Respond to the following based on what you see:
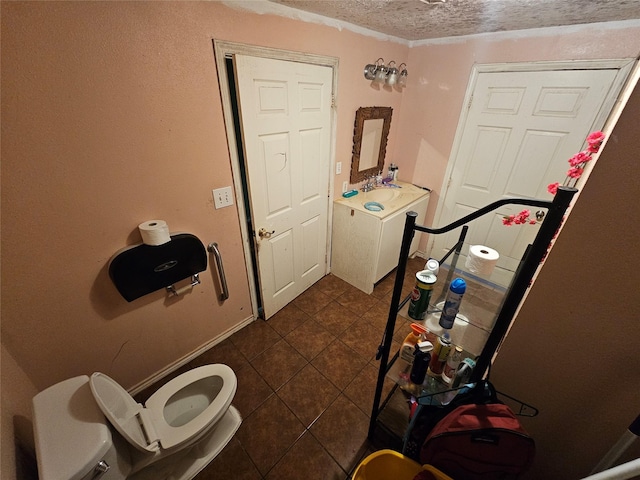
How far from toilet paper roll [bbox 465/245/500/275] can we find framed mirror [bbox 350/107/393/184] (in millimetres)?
1624

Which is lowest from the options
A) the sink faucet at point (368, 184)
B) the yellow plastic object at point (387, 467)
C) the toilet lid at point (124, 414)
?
the yellow plastic object at point (387, 467)

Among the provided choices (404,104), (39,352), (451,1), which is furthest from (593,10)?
(39,352)

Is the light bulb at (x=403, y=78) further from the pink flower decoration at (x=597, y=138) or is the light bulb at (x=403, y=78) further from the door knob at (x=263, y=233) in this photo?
the door knob at (x=263, y=233)

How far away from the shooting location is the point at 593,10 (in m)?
1.39

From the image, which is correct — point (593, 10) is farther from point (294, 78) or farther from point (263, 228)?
point (263, 228)

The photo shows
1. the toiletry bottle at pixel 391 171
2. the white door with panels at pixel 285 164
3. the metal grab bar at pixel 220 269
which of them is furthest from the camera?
the toiletry bottle at pixel 391 171

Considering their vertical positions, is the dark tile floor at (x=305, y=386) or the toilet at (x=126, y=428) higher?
the toilet at (x=126, y=428)

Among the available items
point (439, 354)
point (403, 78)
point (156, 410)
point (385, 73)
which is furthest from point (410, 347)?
point (403, 78)

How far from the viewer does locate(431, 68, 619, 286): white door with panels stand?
5.98ft

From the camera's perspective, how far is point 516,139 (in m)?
2.13

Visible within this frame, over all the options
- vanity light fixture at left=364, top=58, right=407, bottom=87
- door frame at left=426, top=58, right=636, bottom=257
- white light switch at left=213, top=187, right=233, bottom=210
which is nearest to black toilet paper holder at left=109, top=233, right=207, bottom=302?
white light switch at left=213, top=187, right=233, bottom=210

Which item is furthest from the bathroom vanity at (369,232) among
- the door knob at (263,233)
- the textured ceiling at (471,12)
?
the textured ceiling at (471,12)

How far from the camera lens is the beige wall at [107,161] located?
94cm

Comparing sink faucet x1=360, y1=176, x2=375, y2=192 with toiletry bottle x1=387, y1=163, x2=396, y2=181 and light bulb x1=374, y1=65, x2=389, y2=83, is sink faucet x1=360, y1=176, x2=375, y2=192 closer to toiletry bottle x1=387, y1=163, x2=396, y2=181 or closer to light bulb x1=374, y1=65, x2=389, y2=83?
toiletry bottle x1=387, y1=163, x2=396, y2=181
